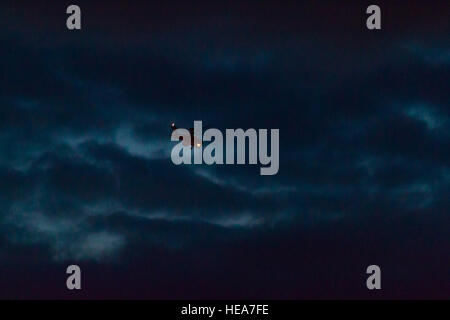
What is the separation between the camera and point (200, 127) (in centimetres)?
6288
